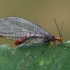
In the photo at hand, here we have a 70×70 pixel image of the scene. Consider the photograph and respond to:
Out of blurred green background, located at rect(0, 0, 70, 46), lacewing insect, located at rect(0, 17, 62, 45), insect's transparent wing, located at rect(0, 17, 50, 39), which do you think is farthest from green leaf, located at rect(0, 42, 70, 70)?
blurred green background, located at rect(0, 0, 70, 46)

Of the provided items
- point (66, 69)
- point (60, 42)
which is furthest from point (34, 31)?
point (66, 69)

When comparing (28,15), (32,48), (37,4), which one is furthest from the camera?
(37,4)

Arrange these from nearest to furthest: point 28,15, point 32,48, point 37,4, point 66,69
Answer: point 66,69 → point 32,48 → point 28,15 → point 37,4

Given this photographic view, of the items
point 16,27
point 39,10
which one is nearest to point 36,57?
point 16,27

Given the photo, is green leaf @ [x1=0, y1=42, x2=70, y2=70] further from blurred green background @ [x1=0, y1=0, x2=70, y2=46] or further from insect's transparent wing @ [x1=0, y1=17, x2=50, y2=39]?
blurred green background @ [x1=0, y1=0, x2=70, y2=46]

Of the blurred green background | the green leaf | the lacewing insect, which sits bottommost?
the green leaf

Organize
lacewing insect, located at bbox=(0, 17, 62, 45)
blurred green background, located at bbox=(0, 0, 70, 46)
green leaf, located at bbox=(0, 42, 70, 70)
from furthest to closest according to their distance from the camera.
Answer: blurred green background, located at bbox=(0, 0, 70, 46) → lacewing insect, located at bbox=(0, 17, 62, 45) → green leaf, located at bbox=(0, 42, 70, 70)

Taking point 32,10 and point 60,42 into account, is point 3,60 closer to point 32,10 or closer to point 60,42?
point 60,42

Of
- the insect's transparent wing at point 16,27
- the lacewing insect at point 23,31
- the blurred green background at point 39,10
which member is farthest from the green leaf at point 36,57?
the blurred green background at point 39,10

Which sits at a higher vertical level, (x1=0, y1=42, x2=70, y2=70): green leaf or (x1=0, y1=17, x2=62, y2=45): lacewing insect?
A: (x1=0, y1=17, x2=62, y2=45): lacewing insect
